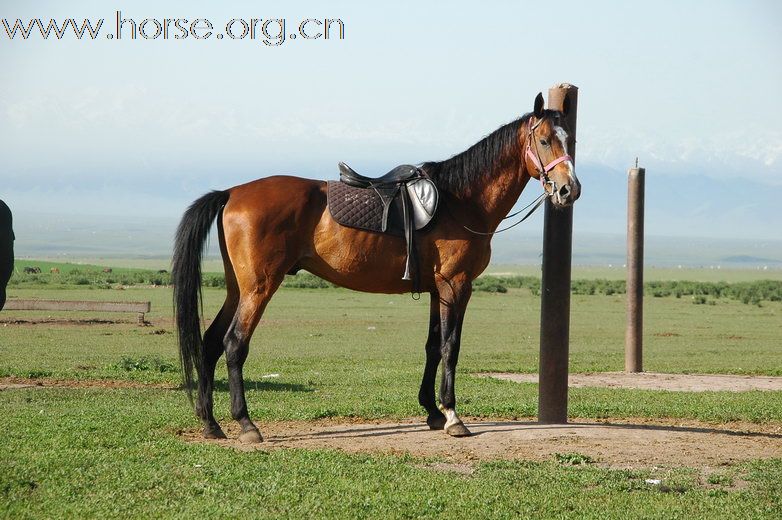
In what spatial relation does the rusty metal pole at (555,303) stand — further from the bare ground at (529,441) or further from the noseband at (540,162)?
the noseband at (540,162)

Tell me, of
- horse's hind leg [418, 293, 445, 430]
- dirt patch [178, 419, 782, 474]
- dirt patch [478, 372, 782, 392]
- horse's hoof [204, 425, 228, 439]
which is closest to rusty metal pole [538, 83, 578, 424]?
dirt patch [178, 419, 782, 474]

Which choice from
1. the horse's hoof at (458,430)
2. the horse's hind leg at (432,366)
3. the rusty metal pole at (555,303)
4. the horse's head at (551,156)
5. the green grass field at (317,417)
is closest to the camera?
the green grass field at (317,417)

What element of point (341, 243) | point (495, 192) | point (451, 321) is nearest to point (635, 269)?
point (495, 192)

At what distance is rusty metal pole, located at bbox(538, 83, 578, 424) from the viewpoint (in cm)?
1099

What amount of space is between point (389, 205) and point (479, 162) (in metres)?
1.01

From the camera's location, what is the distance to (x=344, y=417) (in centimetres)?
1188

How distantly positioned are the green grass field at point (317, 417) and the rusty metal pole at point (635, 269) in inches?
55.2

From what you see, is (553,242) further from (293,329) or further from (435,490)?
(293,329)

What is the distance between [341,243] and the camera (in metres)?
10.1

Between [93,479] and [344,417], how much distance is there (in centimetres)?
409

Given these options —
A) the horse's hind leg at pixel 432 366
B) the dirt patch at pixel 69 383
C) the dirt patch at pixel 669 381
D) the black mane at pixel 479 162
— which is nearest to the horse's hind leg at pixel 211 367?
the horse's hind leg at pixel 432 366

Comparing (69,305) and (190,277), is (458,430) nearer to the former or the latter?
(190,277)

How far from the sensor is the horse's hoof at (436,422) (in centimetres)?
1070

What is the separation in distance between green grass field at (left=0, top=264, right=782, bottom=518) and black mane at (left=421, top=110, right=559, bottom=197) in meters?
2.84
